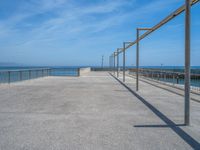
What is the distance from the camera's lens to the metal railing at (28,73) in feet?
36.0

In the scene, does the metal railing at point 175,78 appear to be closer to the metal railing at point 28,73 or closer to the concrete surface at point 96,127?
the concrete surface at point 96,127

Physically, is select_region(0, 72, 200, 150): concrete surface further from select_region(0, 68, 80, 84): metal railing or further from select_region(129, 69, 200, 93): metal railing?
select_region(0, 68, 80, 84): metal railing

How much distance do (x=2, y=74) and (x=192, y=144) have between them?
10.1m

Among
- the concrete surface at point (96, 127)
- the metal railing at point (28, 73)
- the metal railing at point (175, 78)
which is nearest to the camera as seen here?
the concrete surface at point (96, 127)

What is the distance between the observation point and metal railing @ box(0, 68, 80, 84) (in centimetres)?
1096

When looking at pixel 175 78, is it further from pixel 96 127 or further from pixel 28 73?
pixel 28 73

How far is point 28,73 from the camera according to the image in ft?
45.8

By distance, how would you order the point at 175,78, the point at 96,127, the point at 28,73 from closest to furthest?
1. the point at 96,127
2. the point at 175,78
3. the point at 28,73

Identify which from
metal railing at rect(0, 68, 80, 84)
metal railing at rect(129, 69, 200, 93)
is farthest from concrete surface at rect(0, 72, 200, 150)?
metal railing at rect(0, 68, 80, 84)

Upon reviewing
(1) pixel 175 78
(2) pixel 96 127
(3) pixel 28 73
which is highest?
(3) pixel 28 73

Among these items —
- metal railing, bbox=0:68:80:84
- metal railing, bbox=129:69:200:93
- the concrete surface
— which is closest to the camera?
the concrete surface

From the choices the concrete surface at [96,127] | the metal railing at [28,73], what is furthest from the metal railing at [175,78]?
the metal railing at [28,73]

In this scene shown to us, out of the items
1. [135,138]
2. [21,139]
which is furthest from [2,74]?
[135,138]

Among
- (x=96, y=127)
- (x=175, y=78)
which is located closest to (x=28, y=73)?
(x=175, y=78)
